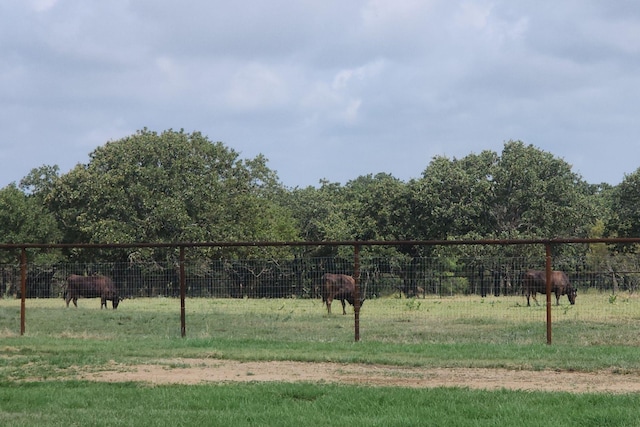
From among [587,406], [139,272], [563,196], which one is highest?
[563,196]

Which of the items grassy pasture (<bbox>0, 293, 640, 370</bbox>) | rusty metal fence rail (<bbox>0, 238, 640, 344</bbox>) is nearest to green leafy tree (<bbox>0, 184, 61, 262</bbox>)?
grassy pasture (<bbox>0, 293, 640, 370</bbox>)

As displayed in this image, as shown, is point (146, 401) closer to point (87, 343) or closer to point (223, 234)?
point (87, 343)

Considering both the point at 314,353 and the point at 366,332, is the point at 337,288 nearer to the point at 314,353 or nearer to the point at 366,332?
the point at 366,332

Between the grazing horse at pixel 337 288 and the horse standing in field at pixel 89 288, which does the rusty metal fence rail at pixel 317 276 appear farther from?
the horse standing in field at pixel 89 288

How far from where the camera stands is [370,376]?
1101cm

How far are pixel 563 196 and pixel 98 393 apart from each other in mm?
41076

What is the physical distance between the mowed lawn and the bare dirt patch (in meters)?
0.39

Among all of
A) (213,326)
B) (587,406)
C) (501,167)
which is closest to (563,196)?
(501,167)

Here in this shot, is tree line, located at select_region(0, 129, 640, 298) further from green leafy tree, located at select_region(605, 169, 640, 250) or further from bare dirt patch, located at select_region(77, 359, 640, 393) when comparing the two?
bare dirt patch, located at select_region(77, 359, 640, 393)

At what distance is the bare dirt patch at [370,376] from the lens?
33.6 ft

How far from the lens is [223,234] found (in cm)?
4675

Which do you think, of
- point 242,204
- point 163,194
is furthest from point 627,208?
point 163,194

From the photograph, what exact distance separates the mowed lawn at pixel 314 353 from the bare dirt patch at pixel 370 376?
0.39 meters

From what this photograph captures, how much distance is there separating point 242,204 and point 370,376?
126 feet
